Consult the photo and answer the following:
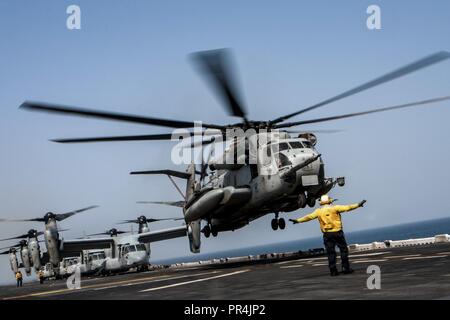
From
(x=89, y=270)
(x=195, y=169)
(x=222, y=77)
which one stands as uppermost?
(x=222, y=77)

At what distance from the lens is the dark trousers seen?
39.8 feet

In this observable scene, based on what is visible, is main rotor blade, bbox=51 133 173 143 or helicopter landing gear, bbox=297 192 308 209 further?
helicopter landing gear, bbox=297 192 308 209

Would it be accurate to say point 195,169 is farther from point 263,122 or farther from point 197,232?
point 263,122

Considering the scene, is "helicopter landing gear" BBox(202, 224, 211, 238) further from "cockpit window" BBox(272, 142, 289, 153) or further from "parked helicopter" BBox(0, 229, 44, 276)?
"parked helicopter" BBox(0, 229, 44, 276)

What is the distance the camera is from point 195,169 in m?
27.4

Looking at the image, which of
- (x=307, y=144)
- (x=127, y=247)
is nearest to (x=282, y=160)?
(x=307, y=144)

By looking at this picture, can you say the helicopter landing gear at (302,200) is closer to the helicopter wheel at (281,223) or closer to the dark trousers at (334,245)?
the helicopter wheel at (281,223)

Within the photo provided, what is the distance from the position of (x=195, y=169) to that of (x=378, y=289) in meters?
19.3

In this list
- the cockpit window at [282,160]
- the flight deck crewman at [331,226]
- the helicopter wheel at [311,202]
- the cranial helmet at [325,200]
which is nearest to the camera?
the flight deck crewman at [331,226]

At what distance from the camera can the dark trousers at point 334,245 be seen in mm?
12133

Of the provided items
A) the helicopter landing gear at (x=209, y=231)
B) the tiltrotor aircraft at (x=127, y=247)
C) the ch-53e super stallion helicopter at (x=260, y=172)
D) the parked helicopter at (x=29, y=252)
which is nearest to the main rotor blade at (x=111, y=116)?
the ch-53e super stallion helicopter at (x=260, y=172)

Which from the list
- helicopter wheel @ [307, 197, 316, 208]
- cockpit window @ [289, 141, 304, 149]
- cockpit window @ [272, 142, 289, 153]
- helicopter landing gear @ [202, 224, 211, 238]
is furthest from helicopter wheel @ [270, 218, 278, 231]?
cockpit window @ [289, 141, 304, 149]
